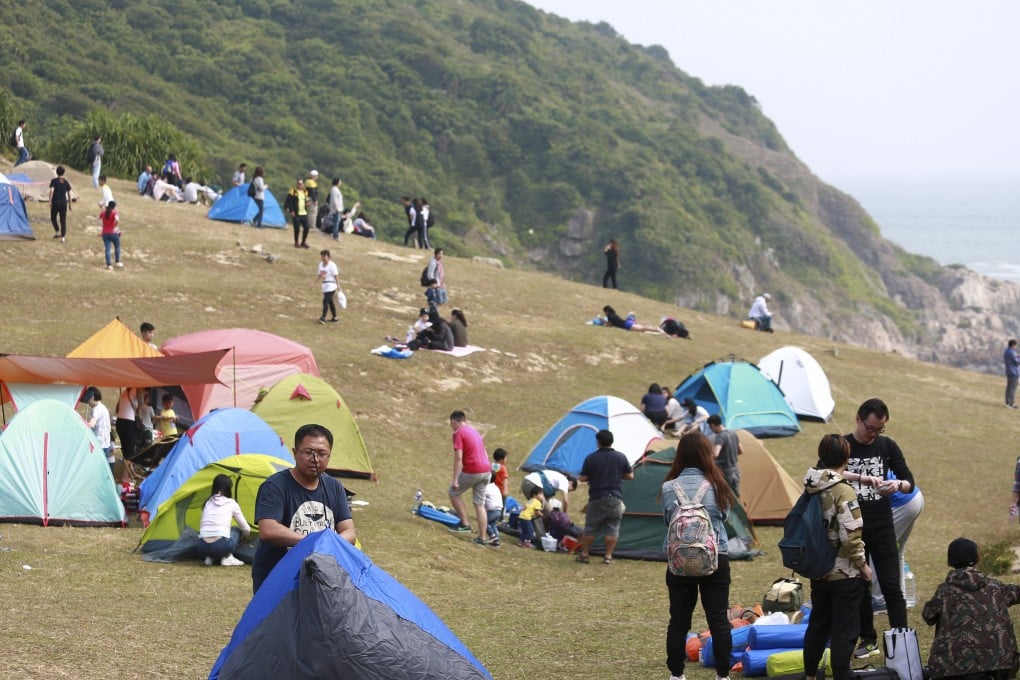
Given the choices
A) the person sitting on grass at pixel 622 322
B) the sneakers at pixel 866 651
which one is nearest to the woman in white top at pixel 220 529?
the sneakers at pixel 866 651

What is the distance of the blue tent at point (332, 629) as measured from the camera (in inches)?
260

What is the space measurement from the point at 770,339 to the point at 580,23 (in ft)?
343

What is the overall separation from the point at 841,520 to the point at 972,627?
0.99 m

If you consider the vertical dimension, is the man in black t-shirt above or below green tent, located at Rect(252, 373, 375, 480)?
above

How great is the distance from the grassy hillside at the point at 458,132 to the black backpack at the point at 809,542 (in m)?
59.0

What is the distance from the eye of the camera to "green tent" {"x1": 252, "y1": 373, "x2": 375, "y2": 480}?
18141 millimetres

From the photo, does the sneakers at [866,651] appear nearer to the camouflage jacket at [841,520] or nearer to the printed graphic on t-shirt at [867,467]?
the printed graphic on t-shirt at [867,467]

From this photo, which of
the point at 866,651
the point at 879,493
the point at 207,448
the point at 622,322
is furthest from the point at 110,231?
the point at 879,493

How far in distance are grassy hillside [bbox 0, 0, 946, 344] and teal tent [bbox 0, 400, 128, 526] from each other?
50.5 meters

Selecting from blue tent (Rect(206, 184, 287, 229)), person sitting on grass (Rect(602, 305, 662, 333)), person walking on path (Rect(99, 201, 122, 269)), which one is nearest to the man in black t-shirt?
person walking on path (Rect(99, 201, 122, 269))

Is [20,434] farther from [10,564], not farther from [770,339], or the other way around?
[770,339]

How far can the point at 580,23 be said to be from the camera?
133125 mm

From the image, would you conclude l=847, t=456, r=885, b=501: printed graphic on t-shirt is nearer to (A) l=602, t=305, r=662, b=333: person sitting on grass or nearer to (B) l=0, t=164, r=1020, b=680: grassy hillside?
(B) l=0, t=164, r=1020, b=680: grassy hillside

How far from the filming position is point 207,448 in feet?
49.6
